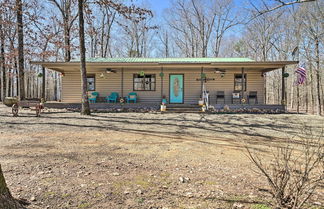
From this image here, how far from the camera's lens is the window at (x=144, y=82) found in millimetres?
13555

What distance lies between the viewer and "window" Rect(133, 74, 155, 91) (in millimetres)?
13555

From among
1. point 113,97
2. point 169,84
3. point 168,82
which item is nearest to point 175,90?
point 169,84

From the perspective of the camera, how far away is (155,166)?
3.31 m

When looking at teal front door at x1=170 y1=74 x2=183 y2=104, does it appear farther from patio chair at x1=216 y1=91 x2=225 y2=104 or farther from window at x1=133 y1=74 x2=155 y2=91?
patio chair at x1=216 y1=91 x2=225 y2=104

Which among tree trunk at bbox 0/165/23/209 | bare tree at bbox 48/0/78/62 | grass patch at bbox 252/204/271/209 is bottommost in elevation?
grass patch at bbox 252/204/271/209

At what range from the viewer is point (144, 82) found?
44.5 ft

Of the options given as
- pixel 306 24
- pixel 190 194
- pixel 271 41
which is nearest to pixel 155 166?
pixel 190 194

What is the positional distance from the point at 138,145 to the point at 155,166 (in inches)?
56.3

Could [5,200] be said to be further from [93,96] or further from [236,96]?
[236,96]

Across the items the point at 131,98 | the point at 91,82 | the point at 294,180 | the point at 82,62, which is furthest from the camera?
the point at 91,82

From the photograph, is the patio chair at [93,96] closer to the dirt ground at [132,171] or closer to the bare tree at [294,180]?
the dirt ground at [132,171]

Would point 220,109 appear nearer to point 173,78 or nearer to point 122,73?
point 173,78

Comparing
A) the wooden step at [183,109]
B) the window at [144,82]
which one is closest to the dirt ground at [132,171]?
the wooden step at [183,109]

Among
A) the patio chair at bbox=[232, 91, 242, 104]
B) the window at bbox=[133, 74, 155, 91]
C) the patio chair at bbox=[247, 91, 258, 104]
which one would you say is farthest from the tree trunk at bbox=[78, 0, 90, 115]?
the patio chair at bbox=[247, 91, 258, 104]
